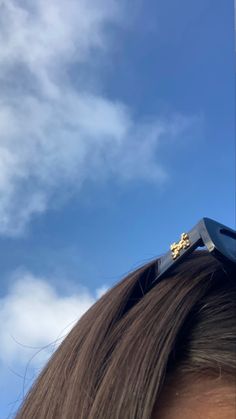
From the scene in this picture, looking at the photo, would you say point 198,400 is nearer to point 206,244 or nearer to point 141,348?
point 141,348

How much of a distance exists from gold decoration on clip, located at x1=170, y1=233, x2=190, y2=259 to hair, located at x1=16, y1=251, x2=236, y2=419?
0.04m

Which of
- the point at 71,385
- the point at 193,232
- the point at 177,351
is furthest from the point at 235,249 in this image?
the point at 71,385

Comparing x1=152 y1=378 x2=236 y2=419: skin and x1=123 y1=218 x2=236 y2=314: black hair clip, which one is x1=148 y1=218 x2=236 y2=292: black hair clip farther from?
x1=152 y1=378 x2=236 y2=419: skin

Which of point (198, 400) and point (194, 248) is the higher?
point (194, 248)

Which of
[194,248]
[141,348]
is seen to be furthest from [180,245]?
[141,348]

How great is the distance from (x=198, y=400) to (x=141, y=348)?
0.10 metres

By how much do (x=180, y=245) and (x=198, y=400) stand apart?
223 millimetres

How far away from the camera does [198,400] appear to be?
0.90 meters

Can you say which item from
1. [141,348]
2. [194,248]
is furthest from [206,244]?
[141,348]

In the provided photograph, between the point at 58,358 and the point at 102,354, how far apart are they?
0.36ft

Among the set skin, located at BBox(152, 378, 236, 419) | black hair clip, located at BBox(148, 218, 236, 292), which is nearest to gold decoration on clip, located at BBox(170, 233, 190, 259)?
black hair clip, located at BBox(148, 218, 236, 292)

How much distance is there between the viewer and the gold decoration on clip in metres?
0.99

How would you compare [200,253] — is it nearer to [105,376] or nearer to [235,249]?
[235,249]

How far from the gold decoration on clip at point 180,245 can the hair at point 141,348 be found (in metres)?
0.04
